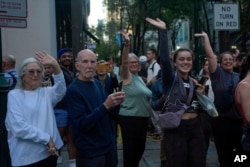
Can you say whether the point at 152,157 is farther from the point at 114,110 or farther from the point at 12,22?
the point at 114,110

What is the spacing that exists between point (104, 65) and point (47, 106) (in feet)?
11.2

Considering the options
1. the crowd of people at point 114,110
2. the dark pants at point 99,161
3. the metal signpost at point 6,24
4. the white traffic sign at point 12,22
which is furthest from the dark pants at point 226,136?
the white traffic sign at point 12,22

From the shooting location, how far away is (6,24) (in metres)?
5.80

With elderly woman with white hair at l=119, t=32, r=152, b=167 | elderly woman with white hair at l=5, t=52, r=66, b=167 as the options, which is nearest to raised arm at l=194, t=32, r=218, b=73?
elderly woman with white hair at l=119, t=32, r=152, b=167

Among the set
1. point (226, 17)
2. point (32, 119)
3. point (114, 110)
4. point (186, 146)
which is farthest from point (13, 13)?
point (226, 17)

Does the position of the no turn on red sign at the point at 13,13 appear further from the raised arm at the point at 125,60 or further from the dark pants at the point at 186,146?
the dark pants at the point at 186,146

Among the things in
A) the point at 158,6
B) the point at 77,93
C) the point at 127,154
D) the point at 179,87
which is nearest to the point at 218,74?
the point at 179,87

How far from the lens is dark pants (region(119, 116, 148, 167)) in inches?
250

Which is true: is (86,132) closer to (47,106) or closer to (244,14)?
(47,106)

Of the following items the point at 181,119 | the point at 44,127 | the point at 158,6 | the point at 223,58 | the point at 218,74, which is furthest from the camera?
the point at 158,6

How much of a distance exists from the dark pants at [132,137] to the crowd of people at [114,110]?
14 millimetres

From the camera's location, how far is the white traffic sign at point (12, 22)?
5758 millimetres

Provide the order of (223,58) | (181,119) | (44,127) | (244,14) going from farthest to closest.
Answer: (244,14) < (223,58) < (181,119) < (44,127)

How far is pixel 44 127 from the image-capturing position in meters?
4.14
